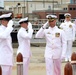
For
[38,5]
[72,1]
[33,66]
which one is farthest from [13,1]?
[33,66]

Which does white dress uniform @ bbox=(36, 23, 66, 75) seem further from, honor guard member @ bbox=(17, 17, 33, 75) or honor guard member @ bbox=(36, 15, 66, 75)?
honor guard member @ bbox=(17, 17, 33, 75)

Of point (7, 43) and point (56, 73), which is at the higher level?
point (7, 43)

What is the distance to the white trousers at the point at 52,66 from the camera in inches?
325

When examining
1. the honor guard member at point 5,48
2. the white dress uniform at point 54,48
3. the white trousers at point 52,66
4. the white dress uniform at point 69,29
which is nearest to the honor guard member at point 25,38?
the white dress uniform at point 54,48

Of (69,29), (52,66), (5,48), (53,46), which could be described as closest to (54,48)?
(53,46)

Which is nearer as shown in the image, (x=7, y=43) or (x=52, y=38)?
(x=7, y=43)

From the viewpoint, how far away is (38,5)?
8900cm

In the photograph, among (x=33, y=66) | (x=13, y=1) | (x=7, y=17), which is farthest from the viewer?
(x=13, y=1)

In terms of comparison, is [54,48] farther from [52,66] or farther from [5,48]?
[5,48]

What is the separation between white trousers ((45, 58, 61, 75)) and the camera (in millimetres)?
8266

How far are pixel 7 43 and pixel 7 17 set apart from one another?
0.50 m

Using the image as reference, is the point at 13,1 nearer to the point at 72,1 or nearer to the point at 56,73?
the point at 72,1

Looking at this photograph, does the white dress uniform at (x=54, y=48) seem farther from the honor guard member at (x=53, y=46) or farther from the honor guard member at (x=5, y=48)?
the honor guard member at (x=5, y=48)

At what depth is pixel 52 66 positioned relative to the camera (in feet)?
27.2
